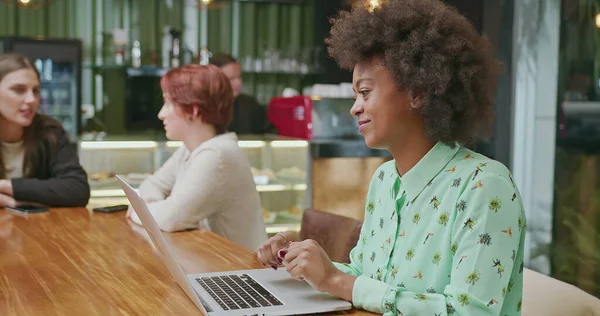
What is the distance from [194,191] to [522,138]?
8.40 feet

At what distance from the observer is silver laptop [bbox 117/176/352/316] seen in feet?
4.91

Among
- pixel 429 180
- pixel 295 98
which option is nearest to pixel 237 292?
pixel 429 180

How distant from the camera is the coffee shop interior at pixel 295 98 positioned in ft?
13.9

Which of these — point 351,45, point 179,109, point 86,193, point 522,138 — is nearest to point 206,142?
point 179,109

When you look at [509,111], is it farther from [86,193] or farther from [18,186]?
[18,186]

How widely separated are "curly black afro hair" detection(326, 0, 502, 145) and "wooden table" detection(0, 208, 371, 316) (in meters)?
0.46

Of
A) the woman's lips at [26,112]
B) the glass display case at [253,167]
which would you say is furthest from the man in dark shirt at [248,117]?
the woman's lips at [26,112]

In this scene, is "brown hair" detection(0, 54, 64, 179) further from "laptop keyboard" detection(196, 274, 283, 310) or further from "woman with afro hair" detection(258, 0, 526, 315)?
"woman with afro hair" detection(258, 0, 526, 315)

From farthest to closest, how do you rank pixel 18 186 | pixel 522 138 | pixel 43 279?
pixel 522 138, pixel 18 186, pixel 43 279

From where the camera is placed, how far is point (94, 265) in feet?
6.77

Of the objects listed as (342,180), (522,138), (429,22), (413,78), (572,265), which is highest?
(429,22)

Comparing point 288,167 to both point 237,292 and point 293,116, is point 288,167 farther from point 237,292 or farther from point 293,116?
point 237,292

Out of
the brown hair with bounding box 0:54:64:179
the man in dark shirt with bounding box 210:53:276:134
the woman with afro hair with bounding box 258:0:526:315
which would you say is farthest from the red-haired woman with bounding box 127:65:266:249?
the man in dark shirt with bounding box 210:53:276:134

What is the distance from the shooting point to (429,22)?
1.53 meters
